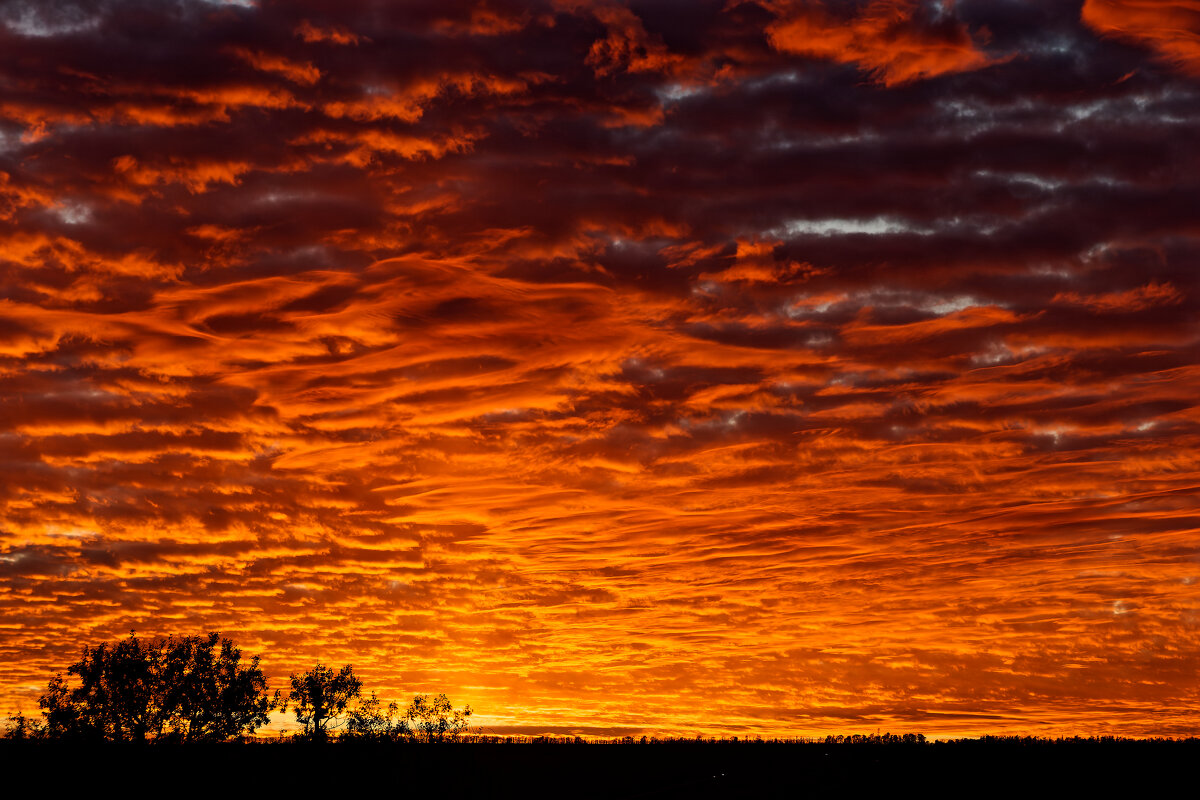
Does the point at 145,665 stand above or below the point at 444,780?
above

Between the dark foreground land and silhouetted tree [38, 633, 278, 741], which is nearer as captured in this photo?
the dark foreground land

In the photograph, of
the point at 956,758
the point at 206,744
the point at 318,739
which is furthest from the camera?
the point at 318,739

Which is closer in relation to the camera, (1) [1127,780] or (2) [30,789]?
(2) [30,789]

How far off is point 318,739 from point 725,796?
11695 cm

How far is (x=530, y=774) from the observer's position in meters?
115

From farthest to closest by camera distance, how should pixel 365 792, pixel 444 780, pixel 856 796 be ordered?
pixel 444 780 < pixel 365 792 < pixel 856 796

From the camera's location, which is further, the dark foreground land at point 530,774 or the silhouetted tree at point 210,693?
the silhouetted tree at point 210,693

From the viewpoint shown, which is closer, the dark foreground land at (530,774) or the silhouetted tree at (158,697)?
the dark foreground land at (530,774)

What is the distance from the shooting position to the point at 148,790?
80.9 metres

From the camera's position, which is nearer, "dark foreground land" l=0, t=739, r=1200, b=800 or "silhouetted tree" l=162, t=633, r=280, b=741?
"dark foreground land" l=0, t=739, r=1200, b=800

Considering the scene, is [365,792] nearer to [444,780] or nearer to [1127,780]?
[444,780]

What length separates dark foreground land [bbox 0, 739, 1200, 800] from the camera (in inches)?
3044

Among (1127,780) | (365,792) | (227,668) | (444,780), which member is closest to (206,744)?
(227,668)

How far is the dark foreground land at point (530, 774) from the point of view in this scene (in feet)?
254
